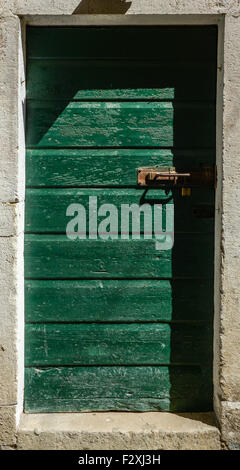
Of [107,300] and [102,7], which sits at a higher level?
[102,7]

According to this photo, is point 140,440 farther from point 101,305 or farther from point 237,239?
point 237,239

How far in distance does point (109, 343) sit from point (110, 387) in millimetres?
265

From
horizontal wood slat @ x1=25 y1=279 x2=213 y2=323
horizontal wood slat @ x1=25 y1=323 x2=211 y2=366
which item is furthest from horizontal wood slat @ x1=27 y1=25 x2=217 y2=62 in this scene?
horizontal wood slat @ x1=25 y1=323 x2=211 y2=366

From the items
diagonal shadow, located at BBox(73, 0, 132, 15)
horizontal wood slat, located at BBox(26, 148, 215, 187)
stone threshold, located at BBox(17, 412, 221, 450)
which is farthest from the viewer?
horizontal wood slat, located at BBox(26, 148, 215, 187)

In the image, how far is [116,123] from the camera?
3248mm

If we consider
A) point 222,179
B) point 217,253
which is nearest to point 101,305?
point 217,253

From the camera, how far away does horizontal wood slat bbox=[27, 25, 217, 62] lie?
3219 millimetres

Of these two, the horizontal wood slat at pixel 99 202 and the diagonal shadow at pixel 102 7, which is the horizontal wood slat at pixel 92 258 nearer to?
the horizontal wood slat at pixel 99 202

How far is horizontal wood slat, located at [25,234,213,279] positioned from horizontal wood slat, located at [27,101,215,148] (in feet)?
1.88

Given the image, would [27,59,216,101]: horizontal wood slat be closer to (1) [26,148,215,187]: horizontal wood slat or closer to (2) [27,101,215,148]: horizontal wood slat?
(2) [27,101,215,148]: horizontal wood slat

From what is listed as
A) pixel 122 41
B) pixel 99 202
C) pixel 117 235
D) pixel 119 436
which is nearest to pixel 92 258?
pixel 117 235

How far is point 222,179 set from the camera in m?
3.09

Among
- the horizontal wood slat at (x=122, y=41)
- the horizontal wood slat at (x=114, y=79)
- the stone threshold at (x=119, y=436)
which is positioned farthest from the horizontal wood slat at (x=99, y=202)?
the stone threshold at (x=119, y=436)

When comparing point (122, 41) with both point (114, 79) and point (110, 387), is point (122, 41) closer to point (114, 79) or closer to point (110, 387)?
point (114, 79)
